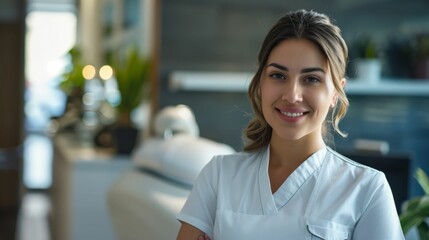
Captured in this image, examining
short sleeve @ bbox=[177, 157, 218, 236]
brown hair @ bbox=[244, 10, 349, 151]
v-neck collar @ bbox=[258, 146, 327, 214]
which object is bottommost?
short sleeve @ bbox=[177, 157, 218, 236]

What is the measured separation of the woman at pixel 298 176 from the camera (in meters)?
1.47

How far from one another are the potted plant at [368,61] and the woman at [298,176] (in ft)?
9.47

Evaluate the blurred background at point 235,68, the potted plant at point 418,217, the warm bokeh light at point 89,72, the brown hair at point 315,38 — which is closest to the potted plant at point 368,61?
the blurred background at point 235,68

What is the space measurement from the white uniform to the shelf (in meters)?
2.34

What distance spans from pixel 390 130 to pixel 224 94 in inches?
41.1

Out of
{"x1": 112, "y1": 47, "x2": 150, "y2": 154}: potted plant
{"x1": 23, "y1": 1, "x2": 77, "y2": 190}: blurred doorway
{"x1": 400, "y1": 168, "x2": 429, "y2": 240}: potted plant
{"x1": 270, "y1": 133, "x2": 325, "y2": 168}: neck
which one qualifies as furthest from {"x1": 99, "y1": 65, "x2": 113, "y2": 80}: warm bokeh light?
{"x1": 23, "y1": 1, "x2": 77, "y2": 190}: blurred doorway

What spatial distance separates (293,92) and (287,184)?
0.19 metres

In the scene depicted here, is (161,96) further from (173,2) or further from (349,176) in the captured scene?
(349,176)

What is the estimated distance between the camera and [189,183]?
249 centimetres

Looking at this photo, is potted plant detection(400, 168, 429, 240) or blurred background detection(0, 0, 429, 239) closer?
potted plant detection(400, 168, 429, 240)

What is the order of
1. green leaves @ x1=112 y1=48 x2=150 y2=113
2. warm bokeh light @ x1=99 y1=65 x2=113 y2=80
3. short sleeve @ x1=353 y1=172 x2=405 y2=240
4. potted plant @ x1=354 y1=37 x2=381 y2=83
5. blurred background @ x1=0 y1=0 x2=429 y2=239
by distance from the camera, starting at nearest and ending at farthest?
short sleeve @ x1=353 y1=172 x2=405 y2=240 → green leaves @ x1=112 y1=48 x2=150 y2=113 → blurred background @ x1=0 y1=0 x2=429 y2=239 → potted plant @ x1=354 y1=37 x2=381 y2=83 → warm bokeh light @ x1=99 y1=65 x2=113 y2=80

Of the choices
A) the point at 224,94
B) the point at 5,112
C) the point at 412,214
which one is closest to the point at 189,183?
the point at 412,214

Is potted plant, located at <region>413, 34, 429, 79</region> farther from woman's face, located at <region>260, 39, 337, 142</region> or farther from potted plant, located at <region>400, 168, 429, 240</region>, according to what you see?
woman's face, located at <region>260, 39, 337, 142</region>

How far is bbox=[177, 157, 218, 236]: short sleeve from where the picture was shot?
1635 millimetres
